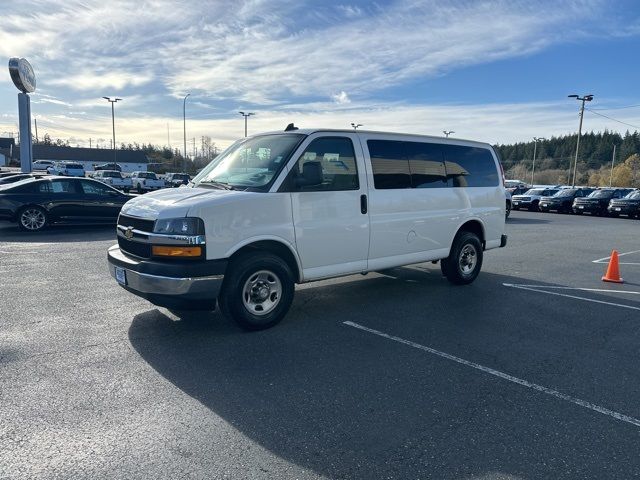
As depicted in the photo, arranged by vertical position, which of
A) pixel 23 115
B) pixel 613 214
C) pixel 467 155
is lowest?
pixel 613 214

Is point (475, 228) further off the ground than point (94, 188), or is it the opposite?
point (94, 188)

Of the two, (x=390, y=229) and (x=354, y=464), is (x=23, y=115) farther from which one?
(x=354, y=464)

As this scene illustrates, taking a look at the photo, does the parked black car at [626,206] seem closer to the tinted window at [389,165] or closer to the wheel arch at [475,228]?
the wheel arch at [475,228]

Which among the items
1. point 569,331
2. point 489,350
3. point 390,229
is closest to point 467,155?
point 390,229

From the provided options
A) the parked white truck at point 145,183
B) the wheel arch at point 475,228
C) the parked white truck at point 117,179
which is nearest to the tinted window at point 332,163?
the wheel arch at point 475,228

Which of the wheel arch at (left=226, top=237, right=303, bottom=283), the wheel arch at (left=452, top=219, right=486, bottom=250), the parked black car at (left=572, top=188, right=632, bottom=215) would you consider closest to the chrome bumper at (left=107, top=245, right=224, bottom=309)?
the wheel arch at (left=226, top=237, right=303, bottom=283)

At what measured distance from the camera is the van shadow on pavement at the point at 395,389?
3.05m

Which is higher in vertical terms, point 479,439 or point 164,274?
point 164,274

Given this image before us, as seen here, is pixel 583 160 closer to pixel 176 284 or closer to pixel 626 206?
pixel 626 206

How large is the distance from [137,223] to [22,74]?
21.4 m

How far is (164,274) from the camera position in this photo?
15.6 feet

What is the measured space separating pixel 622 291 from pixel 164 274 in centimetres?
732

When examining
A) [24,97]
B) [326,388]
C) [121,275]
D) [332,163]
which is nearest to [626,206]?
[332,163]

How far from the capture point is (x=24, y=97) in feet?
71.4
